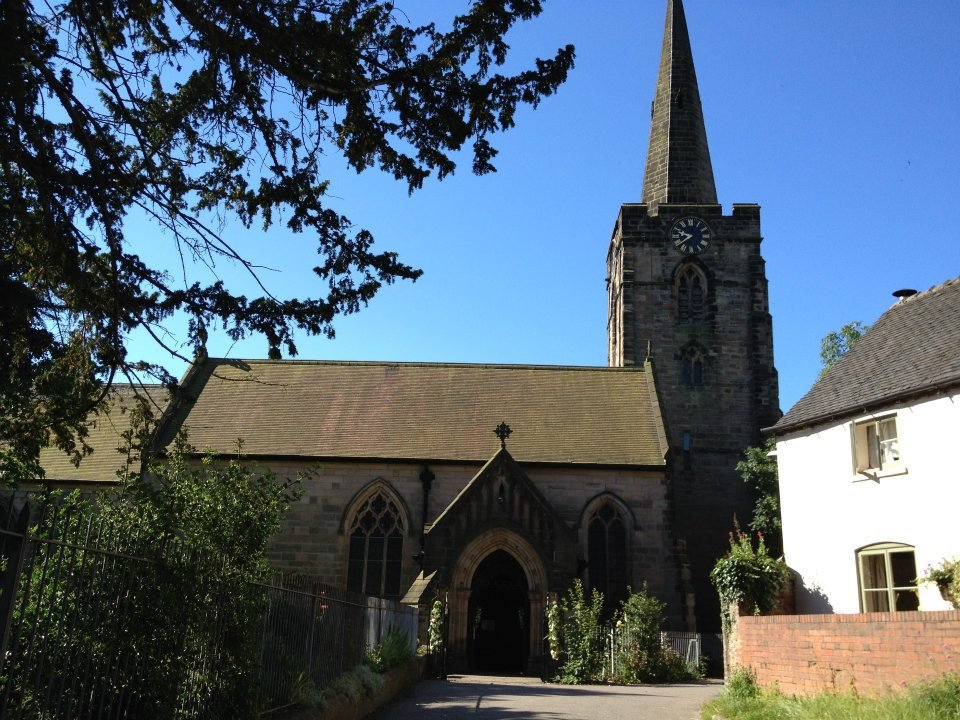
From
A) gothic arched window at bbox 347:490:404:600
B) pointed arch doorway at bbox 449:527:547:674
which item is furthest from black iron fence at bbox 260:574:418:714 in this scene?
gothic arched window at bbox 347:490:404:600

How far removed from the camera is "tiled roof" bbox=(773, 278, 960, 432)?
1545 cm

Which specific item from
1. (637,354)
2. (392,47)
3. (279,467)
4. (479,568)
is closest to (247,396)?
(279,467)

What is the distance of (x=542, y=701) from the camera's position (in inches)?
582

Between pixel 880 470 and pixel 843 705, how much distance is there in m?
6.78

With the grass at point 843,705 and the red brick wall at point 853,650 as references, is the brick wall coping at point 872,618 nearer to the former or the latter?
the red brick wall at point 853,650

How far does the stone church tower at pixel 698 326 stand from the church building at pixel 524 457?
79 millimetres

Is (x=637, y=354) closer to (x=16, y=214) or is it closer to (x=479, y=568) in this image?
(x=479, y=568)

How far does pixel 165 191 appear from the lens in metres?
7.73

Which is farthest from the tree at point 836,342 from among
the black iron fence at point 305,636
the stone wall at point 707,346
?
the black iron fence at point 305,636

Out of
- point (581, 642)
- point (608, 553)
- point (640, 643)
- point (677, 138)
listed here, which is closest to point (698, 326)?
point (677, 138)

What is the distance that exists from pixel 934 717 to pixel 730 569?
7100 mm

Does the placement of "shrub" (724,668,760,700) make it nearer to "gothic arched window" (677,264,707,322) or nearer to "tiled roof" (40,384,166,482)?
"tiled roof" (40,384,166,482)

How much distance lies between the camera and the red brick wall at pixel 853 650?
972 centimetres

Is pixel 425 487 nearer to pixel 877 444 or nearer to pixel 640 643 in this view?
pixel 640 643
